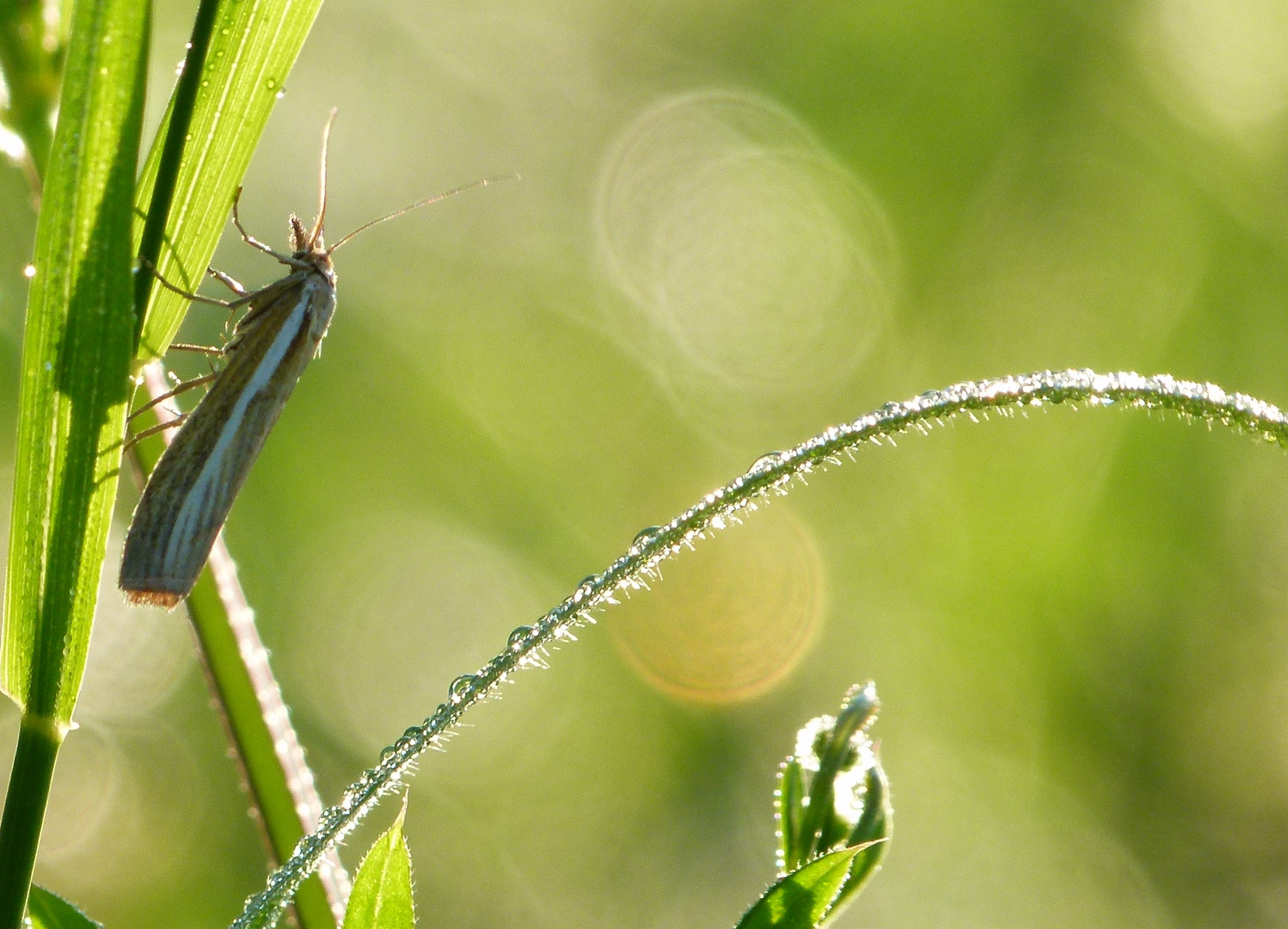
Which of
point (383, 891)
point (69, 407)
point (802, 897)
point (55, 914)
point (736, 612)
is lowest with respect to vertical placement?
point (55, 914)

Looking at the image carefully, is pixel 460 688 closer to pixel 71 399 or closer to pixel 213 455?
pixel 71 399

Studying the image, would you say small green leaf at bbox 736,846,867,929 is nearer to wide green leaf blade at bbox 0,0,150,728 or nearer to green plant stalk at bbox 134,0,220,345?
wide green leaf blade at bbox 0,0,150,728

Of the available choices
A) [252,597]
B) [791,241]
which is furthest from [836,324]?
[252,597]

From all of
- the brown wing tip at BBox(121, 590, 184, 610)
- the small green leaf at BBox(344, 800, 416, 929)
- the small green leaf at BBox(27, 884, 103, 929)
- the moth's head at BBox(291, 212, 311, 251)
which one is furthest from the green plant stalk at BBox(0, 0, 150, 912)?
the moth's head at BBox(291, 212, 311, 251)

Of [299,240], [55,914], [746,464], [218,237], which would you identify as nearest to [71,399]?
[218,237]

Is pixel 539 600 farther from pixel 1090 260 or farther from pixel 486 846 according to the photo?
pixel 1090 260

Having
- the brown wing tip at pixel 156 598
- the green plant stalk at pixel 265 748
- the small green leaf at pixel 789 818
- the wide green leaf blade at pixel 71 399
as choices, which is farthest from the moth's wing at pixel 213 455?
the small green leaf at pixel 789 818
